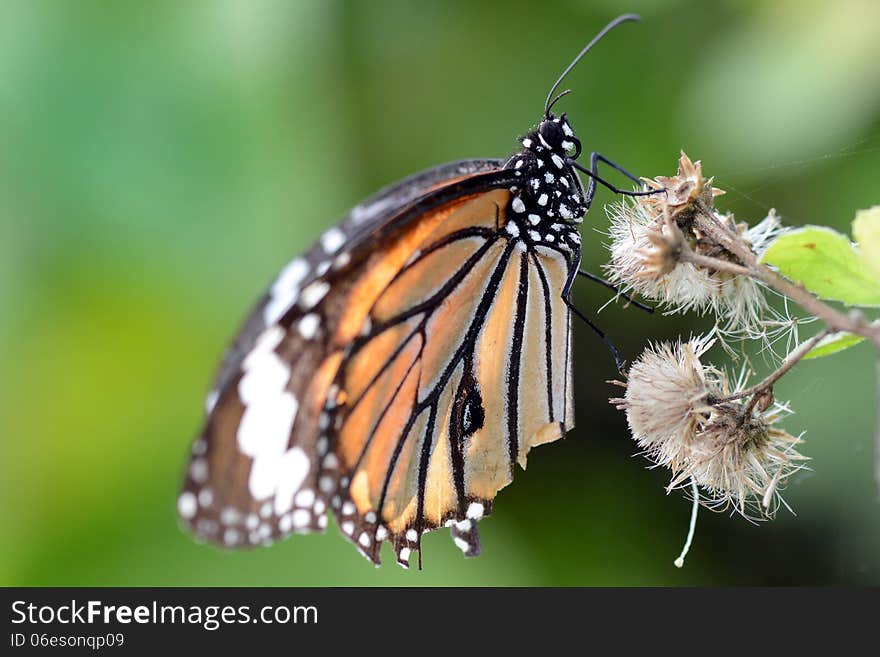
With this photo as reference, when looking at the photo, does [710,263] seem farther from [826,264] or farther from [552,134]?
[552,134]

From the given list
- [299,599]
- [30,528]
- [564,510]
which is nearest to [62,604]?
[30,528]

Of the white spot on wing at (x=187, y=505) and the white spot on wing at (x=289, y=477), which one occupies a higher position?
the white spot on wing at (x=289, y=477)

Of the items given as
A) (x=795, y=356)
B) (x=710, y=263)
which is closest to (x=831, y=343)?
(x=795, y=356)

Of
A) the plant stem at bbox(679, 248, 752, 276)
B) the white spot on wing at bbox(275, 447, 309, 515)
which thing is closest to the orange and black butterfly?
the white spot on wing at bbox(275, 447, 309, 515)

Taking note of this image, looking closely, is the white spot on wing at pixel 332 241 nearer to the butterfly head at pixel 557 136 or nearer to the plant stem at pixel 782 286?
the butterfly head at pixel 557 136

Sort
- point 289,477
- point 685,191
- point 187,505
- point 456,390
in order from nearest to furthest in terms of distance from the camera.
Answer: point 685,191 < point 187,505 < point 289,477 < point 456,390

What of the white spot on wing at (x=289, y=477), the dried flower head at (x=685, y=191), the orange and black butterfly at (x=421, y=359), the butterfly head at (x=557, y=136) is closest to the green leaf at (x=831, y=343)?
the dried flower head at (x=685, y=191)

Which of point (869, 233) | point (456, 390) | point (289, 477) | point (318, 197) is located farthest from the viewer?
point (318, 197)

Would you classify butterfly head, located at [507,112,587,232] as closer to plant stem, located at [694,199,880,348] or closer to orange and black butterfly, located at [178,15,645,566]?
orange and black butterfly, located at [178,15,645,566]
